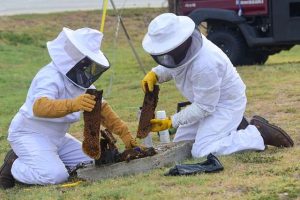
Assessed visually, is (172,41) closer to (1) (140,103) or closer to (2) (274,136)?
(2) (274,136)

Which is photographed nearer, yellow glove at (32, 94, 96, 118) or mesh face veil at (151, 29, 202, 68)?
yellow glove at (32, 94, 96, 118)

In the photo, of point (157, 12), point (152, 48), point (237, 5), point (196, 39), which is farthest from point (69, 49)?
point (157, 12)

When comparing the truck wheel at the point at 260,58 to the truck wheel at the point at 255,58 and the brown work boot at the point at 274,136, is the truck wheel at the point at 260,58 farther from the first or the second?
the brown work boot at the point at 274,136

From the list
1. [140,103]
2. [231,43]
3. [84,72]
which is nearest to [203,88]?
[84,72]

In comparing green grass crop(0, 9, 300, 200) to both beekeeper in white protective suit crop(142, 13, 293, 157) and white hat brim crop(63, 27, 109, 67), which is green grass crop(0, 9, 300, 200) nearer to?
beekeeper in white protective suit crop(142, 13, 293, 157)

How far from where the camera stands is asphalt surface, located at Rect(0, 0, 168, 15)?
24750mm

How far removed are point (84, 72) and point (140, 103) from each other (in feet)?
16.1

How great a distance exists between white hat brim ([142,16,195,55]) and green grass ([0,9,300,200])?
0.96 m

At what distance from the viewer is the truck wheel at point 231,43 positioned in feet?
46.2

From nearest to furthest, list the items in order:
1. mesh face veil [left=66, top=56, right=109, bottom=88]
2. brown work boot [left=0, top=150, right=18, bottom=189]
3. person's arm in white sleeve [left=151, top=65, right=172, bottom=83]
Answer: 1. mesh face veil [left=66, top=56, right=109, bottom=88]
2. brown work boot [left=0, top=150, right=18, bottom=189]
3. person's arm in white sleeve [left=151, top=65, right=172, bottom=83]

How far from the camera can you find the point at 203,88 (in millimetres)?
6332

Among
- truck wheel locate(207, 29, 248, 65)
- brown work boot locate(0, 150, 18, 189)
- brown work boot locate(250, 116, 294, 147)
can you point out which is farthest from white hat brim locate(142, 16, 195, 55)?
truck wheel locate(207, 29, 248, 65)

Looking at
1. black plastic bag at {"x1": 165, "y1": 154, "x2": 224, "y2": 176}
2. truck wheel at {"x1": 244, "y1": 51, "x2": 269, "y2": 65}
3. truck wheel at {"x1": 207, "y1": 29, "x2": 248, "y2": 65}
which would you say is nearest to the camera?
black plastic bag at {"x1": 165, "y1": 154, "x2": 224, "y2": 176}

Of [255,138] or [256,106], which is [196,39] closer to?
[255,138]
